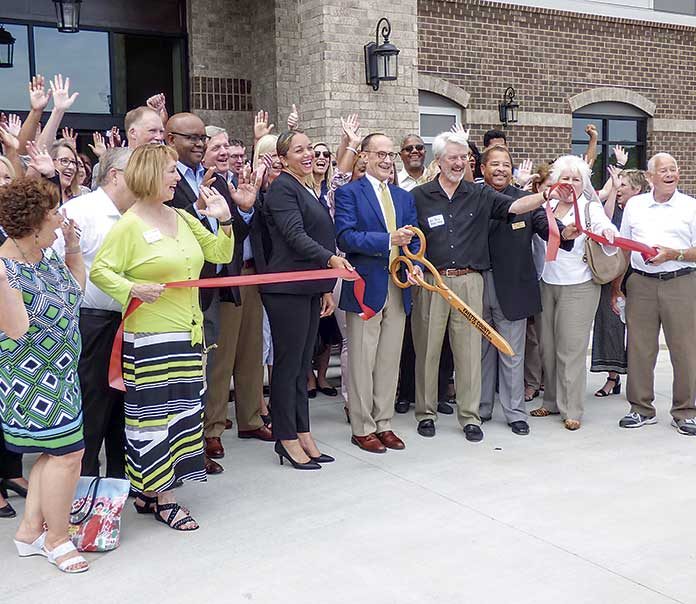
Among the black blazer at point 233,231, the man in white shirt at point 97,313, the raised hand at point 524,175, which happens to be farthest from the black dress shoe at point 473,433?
the man in white shirt at point 97,313

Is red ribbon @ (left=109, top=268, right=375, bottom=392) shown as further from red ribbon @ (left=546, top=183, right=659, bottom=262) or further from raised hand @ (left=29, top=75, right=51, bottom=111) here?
raised hand @ (left=29, top=75, right=51, bottom=111)

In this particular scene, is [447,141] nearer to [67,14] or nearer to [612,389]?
[612,389]

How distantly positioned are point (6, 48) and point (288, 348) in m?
6.11

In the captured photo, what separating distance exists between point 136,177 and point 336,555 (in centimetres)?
204

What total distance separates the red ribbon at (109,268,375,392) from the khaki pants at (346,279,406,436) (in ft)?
0.55

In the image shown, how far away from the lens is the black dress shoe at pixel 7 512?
460 centimetres

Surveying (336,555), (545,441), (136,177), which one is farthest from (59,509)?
(545,441)

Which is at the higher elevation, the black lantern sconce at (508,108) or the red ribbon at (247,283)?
the black lantern sconce at (508,108)

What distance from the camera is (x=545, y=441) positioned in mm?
5895

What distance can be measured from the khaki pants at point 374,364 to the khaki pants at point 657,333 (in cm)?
175

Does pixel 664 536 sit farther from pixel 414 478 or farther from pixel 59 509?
pixel 59 509

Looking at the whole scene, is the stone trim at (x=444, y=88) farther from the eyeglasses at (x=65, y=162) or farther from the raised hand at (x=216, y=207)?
the raised hand at (x=216, y=207)

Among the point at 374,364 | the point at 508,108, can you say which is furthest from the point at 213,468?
the point at 508,108

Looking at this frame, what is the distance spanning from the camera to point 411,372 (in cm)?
689
